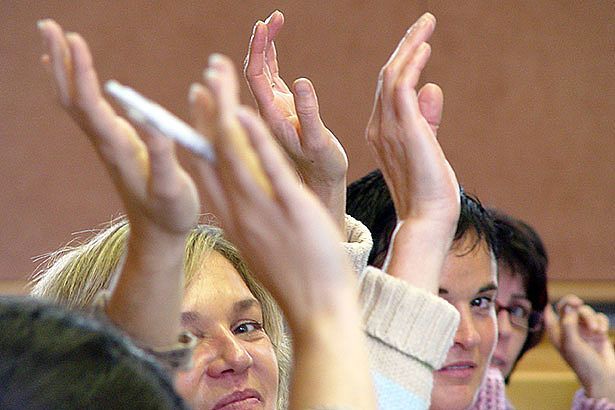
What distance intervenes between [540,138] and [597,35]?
1.00ft

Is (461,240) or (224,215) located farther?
(461,240)

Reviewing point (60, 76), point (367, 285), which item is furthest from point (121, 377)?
point (367, 285)

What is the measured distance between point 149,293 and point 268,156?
0.95ft

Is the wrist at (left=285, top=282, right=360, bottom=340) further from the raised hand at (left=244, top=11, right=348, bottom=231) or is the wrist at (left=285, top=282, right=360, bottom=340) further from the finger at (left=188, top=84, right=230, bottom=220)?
the raised hand at (left=244, top=11, right=348, bottom=231)

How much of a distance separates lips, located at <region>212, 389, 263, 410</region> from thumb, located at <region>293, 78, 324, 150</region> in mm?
280

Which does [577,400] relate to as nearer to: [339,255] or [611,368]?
[611,368]

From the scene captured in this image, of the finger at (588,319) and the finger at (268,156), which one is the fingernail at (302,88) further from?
the finger at (588,319)

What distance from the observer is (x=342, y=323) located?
657 mm

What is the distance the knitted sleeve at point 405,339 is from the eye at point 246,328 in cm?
39

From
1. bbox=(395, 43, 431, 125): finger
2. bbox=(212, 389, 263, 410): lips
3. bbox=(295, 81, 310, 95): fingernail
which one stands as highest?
bbox=(395, 43, 431, 125): finger

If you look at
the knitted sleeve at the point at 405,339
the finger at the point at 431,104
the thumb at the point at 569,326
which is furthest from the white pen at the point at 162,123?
the thumb at the point at 569,326

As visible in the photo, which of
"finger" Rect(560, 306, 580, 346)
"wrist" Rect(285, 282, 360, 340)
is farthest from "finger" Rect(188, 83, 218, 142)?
"finger" Rect(560, 306, 580, 346)

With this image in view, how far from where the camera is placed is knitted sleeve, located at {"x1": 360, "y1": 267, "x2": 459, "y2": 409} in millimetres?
931

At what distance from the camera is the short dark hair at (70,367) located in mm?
562
